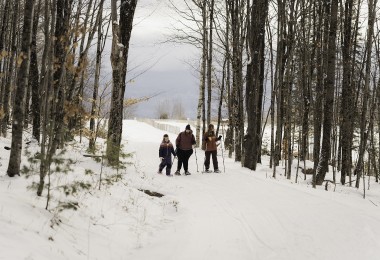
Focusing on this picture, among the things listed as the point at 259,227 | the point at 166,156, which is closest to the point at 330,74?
the point at 166,156

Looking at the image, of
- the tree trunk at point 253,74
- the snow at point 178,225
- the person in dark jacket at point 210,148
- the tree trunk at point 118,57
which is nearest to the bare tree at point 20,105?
the snow at point 178,225

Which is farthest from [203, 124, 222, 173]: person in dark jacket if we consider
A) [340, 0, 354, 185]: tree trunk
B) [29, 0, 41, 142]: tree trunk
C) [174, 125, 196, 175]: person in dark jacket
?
[29, 0, 41, 142]: tree trunk

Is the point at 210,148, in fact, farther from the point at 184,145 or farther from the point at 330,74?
the point at 330,74

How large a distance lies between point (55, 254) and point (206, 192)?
19.3 ft

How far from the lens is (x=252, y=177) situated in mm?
12203

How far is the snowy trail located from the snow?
2cm

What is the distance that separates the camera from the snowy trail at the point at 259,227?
583 cm

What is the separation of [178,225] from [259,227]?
148 centimetres

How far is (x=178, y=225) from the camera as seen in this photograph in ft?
23.4

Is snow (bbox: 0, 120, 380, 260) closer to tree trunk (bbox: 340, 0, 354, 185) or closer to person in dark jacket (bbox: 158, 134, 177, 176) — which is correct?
person in dark jacket (bbox: 158, 134, 177, 176)

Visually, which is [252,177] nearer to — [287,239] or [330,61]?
[330,61]

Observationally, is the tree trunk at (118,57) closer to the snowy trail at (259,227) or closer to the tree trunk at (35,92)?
the snowy trail at (259,227)

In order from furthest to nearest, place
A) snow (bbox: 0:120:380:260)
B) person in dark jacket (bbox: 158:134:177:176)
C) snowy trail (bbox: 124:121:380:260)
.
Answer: person in dark jacket (bbox: 158:134:177:176), snowy trail (bbox: 124:121:380:260), snow (bbox: 0:120:380:260)

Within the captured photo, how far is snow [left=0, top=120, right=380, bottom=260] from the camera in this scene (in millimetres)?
4973
